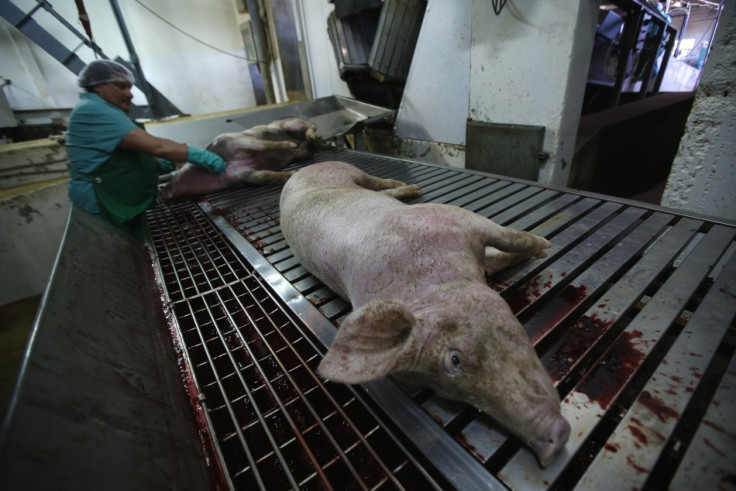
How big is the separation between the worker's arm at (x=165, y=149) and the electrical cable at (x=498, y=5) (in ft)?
10.3

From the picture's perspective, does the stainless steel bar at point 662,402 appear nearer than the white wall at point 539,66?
Yes

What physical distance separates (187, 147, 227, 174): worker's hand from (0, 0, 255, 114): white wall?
6303 mm

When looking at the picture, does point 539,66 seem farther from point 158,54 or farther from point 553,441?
point 158,54

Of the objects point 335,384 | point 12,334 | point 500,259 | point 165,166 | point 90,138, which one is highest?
point 90,138

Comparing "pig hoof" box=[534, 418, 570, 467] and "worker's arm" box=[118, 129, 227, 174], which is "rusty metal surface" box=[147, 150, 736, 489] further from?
"worker's arm" box=[118, 129, 227, 174]

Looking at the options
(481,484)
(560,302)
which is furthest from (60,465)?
(560,302)

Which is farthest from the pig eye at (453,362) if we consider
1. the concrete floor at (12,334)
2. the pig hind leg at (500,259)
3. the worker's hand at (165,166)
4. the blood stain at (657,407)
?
the worker's hand at (165,166)

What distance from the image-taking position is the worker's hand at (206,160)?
10.8 feet

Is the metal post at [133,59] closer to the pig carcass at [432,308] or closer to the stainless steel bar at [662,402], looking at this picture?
the pig carcass at [432,308]

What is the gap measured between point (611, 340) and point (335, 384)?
3.74ft

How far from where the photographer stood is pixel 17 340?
3.59m

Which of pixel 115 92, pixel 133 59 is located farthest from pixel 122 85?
pixel 133 59

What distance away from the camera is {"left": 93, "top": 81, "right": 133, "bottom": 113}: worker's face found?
9.54ft

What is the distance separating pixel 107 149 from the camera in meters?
2.83
